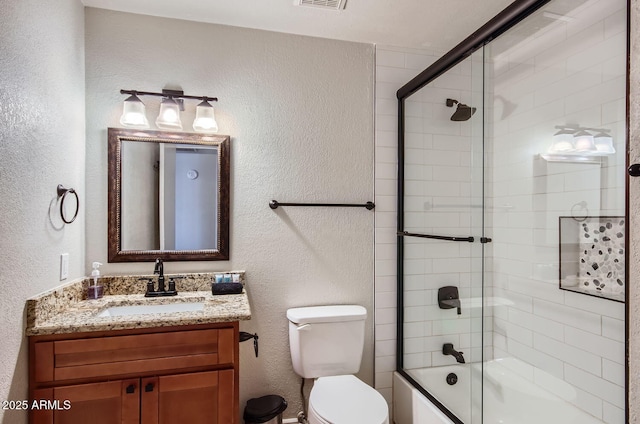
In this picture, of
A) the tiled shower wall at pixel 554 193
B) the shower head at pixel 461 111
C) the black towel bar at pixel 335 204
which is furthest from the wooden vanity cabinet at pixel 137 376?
the shower head at pixel 461 111

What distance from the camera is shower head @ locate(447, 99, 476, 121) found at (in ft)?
6.10

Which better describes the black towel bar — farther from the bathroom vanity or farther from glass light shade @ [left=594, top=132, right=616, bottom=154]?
glass light shade @ [left=594, top=132, right=616, bottom=154]

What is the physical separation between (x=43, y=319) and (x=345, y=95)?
1.92 m

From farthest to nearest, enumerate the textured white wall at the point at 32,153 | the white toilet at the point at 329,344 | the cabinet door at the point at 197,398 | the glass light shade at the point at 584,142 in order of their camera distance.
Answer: the white toilet at the point at 329,344 < the cabinet door at the point at 197,398 < the glass light shade at the point at 584,142 < the textured white wall at the point at 32,153

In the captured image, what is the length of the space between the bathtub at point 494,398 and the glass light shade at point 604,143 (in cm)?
106

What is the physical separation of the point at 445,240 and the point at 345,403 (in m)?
1.00

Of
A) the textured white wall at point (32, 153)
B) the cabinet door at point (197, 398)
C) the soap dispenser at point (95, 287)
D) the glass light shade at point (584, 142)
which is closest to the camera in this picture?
the textured white wall at point (32, 153)

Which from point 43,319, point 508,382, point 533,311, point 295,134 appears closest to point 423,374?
point 508,382

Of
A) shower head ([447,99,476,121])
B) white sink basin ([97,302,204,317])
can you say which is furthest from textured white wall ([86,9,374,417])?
shower head ([447,99,476,121])

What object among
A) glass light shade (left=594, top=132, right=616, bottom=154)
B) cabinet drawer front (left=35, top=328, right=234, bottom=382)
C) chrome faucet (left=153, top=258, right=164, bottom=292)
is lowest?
cabinet drawer front (left=35, top=328, right=234, bottom=382)

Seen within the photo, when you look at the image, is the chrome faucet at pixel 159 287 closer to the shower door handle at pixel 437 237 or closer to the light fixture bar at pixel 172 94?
the light fixture bar at pixel 172 94

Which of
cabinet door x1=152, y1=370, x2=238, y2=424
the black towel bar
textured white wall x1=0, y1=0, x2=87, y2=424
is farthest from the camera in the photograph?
the black towel bar

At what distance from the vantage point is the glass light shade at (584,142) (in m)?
1.39

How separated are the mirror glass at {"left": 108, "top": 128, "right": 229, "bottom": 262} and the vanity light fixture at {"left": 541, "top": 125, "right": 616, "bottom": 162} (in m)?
1.66
